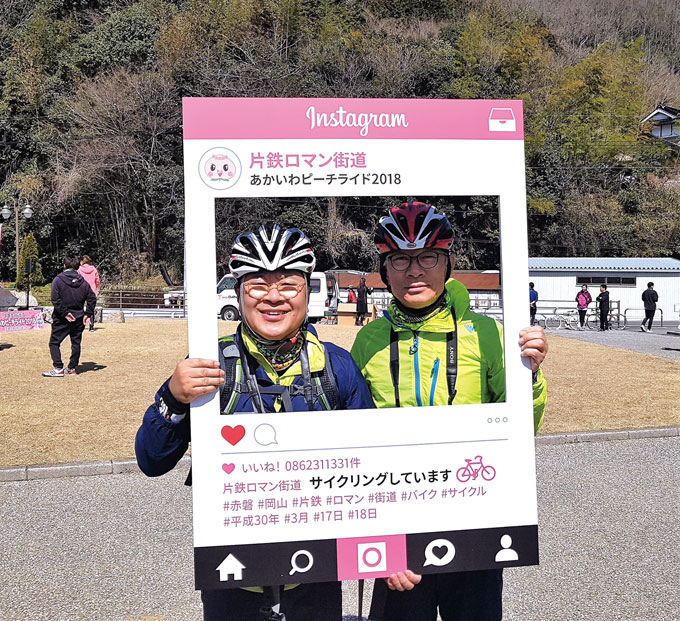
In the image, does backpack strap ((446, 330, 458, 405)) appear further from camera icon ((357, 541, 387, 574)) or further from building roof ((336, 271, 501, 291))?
camera icon ((357, 541, 387, 574))

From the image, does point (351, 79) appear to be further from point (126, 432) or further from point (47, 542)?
point (47, 542)

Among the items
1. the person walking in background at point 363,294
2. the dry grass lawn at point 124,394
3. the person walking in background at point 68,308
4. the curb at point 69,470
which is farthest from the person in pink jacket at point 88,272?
the person walking in background at point 363,294

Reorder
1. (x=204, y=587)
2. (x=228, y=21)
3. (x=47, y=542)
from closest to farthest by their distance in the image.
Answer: (x=204, y=587)
(x=47, y=542)
(x=228, y=21)

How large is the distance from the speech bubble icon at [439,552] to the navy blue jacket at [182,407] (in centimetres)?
46

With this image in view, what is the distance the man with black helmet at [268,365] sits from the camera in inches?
83.7

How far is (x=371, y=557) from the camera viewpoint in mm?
2102

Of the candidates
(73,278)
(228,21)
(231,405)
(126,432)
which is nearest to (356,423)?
(231,405)

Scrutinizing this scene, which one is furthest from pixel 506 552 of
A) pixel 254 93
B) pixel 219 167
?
pixel 254 93

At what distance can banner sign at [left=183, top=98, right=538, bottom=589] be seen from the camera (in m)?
2.01

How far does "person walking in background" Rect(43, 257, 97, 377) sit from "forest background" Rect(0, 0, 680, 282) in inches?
673

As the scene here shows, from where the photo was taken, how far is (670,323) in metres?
29.9

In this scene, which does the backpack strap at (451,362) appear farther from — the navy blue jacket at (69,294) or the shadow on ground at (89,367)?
the shadow on ground at (89,367)

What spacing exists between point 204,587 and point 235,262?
37.0 inches

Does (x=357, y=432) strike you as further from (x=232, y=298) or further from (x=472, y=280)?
(x=472, y=280)
